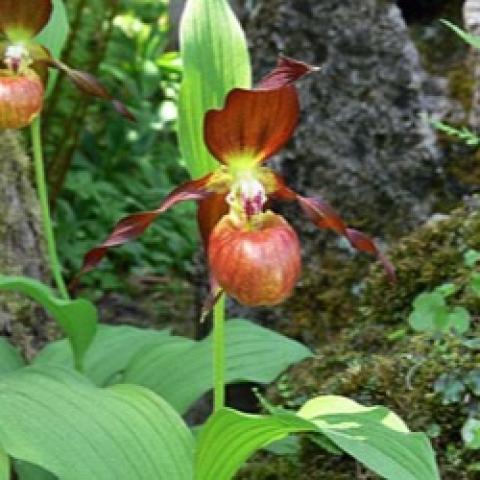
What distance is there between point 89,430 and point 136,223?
0.90 feet

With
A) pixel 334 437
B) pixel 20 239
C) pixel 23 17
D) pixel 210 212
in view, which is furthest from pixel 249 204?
pixel 20 239

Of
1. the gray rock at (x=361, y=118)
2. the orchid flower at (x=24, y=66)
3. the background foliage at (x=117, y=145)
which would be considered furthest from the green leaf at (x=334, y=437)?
the background foliage at (x=117, y=145)

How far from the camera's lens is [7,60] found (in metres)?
1.79

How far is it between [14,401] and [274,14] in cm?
152

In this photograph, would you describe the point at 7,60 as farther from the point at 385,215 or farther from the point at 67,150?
the point at 67,150

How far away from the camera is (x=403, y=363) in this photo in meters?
1.77

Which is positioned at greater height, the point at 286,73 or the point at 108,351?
the point at 286,73

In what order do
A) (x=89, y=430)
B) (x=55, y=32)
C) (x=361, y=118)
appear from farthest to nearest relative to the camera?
(x=361, y=118), (x=55, y=32), (x=89, y=430)

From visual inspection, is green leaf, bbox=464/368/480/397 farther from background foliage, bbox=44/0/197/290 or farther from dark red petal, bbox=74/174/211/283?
background foliage, bbox=44/0/197/290

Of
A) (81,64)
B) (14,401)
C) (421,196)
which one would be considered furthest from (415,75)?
(14,401)

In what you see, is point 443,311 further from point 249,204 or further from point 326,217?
point 249,204

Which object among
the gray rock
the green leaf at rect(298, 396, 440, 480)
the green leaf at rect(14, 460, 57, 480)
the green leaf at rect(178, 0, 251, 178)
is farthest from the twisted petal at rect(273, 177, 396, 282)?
the gray rock

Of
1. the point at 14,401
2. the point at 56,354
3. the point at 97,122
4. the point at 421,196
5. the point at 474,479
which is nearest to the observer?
the point at 14,401

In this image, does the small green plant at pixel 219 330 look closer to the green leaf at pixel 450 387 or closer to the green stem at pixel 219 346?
the green stem at pixel 219 346
